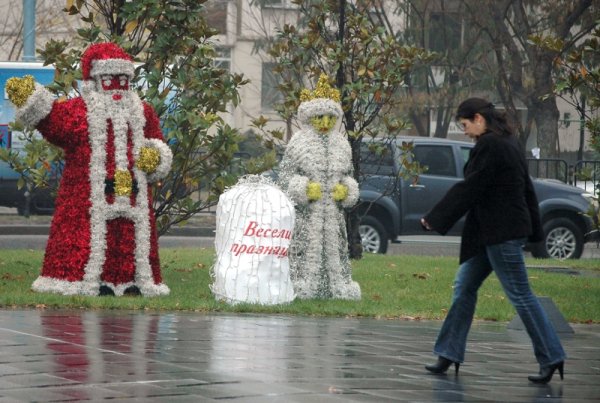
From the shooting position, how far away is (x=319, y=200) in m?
13.6

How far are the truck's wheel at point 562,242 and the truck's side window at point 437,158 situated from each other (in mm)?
1792

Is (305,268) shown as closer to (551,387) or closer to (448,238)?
(551,387)

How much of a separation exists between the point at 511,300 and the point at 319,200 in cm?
503

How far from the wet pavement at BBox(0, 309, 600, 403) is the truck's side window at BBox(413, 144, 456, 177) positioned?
10.8 metres

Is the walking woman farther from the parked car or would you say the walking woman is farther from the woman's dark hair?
the parked car

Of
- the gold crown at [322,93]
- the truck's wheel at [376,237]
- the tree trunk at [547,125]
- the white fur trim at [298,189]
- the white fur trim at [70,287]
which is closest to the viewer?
the white fur trim at [70,287]

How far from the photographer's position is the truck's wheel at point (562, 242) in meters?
22.5

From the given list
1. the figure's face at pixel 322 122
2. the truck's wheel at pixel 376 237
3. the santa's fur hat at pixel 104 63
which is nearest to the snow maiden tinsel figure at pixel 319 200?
the figure's face at pixel 322 122

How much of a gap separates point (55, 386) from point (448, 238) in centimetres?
1868

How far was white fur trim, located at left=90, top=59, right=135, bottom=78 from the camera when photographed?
12961 mm

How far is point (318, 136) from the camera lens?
44.8 ft

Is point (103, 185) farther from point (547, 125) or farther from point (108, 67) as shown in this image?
point (547, 125)

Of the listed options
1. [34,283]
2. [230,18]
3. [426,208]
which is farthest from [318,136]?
[230,18]

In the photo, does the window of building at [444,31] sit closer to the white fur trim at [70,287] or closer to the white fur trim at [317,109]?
the white fur trim at [317,109]
